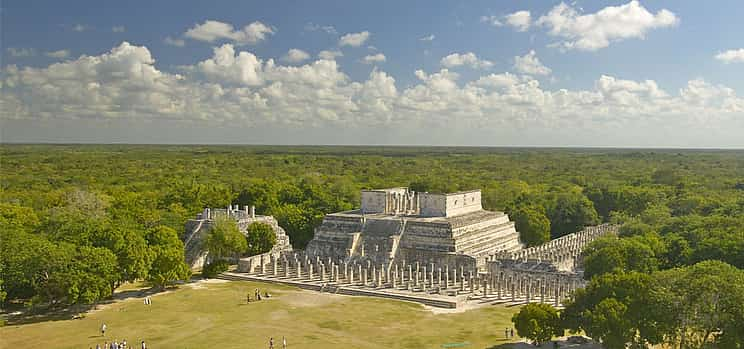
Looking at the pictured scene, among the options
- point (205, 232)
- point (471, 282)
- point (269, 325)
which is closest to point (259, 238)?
point (205, 232)

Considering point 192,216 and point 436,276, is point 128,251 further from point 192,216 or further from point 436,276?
point 192,216

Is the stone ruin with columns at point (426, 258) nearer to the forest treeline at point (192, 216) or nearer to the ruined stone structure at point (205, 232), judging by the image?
the ruined stone structure at point (205, 232)

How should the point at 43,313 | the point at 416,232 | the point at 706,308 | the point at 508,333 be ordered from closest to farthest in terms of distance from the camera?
the point at 706,308 < the point at 508,333 < the point at 43,313 < the point at 416,232

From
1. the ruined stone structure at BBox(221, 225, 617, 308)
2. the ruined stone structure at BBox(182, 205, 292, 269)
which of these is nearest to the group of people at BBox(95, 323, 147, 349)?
the ruined stone structure at BBox(221, 225, 617, 308)

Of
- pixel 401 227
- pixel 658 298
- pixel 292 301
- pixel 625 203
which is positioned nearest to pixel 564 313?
pixel 658 298

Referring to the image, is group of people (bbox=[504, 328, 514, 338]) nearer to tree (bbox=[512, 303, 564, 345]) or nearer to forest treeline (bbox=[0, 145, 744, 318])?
tree (bbox=[512, 303, 564, 345])

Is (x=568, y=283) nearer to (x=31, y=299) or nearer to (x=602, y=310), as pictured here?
(x=602, y=310)
